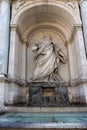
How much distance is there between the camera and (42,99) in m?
7.86

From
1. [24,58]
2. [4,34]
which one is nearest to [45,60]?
[24,58]

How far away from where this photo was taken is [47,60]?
28.5ft

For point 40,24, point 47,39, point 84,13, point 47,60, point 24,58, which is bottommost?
point 47,60

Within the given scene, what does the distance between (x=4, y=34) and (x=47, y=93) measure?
3852 mm

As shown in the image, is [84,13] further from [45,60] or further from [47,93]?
[47,93]

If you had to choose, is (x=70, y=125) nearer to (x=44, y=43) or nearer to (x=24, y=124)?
(x=24, y=124)

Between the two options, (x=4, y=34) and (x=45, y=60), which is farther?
(x=45, y=60)

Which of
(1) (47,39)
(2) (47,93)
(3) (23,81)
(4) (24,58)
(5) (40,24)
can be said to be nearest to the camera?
(2) (47,93)

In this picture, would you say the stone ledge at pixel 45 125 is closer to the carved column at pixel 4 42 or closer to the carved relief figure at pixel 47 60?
the carved column at pixel 4 42

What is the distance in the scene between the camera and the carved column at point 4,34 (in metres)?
6.90

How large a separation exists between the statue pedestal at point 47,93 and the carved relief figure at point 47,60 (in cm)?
44

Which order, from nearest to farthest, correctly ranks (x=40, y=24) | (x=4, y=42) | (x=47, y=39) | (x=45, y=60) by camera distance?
(x=4, y=42) → (x=45, y=60) → (x=47, y=39) → (x=40, y=24)

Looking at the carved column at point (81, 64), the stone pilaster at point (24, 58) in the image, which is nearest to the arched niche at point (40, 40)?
the stone pilaster at point (24, 58)

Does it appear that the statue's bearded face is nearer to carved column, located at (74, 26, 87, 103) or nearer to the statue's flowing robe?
the statue's flowing robe
